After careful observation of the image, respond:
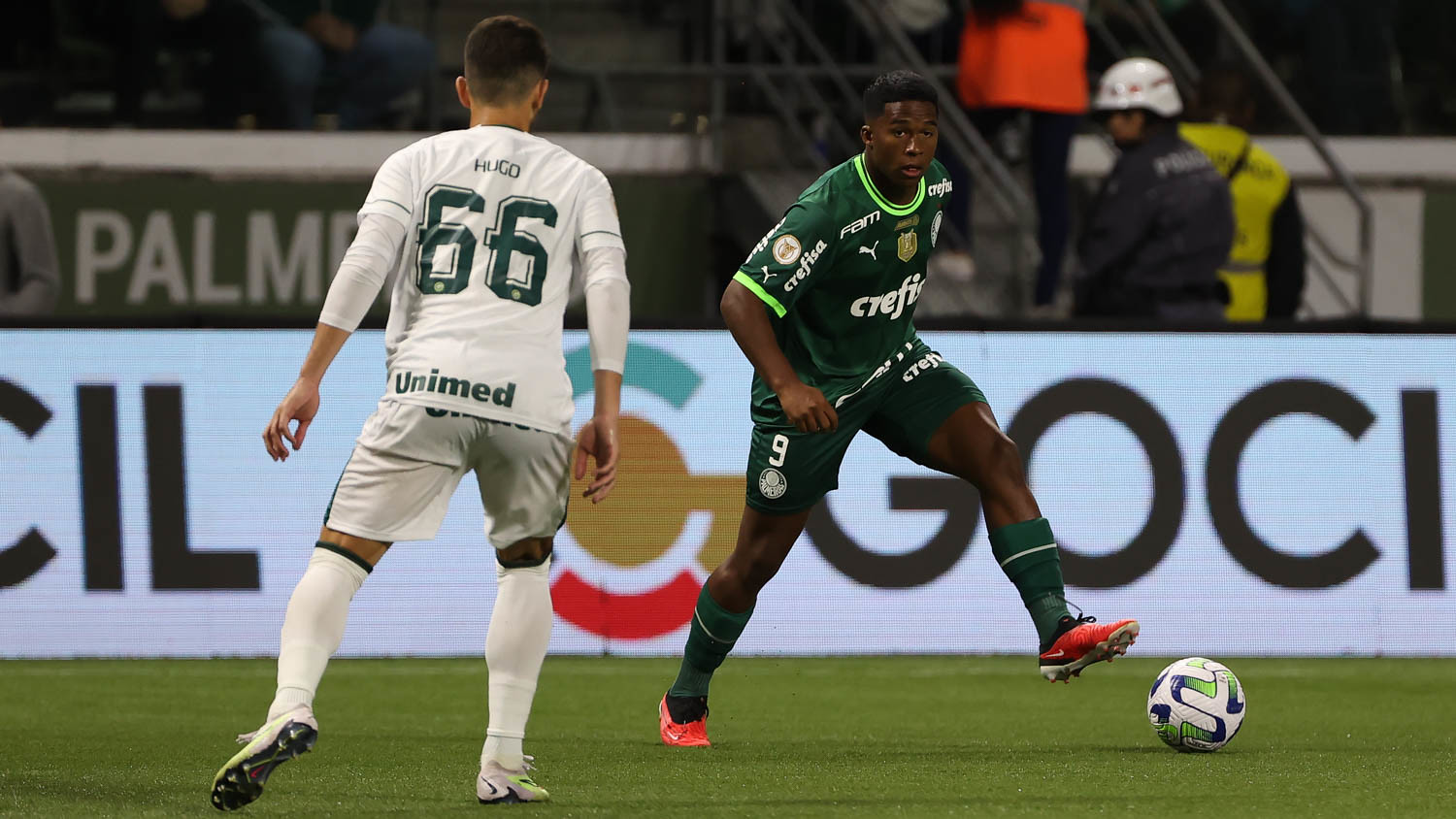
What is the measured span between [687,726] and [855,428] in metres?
1.07

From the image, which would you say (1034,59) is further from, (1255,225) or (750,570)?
(750,570)

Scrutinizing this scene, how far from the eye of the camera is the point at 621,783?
18.2 feet

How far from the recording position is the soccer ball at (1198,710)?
6.26m

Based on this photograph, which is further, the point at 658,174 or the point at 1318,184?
the point at 1318,184

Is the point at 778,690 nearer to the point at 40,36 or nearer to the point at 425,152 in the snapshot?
the point at 425,152

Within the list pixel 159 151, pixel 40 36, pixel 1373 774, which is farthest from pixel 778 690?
pixel 40 36

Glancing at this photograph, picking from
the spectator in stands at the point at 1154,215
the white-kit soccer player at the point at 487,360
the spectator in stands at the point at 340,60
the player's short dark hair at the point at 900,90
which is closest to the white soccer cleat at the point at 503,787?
the white-kit soccer player at the point at 487,360

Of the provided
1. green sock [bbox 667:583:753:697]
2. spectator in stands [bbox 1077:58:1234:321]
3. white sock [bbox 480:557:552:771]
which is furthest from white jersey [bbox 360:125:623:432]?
spectator in stands [bbox 1077:58:1234:321]

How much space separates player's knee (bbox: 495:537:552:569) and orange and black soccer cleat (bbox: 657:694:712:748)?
5.59 feet

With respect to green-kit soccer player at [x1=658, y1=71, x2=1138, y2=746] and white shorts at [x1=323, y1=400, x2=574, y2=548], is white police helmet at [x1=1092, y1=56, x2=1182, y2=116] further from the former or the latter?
white shorts at [x1=323, y1=400, x2=574, y2=548]

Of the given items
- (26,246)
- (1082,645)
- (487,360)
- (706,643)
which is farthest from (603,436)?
(26,246)

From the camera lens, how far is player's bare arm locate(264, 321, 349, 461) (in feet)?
15.6

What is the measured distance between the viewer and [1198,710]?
628 centimetres

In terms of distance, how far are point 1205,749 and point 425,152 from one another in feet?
9.65
